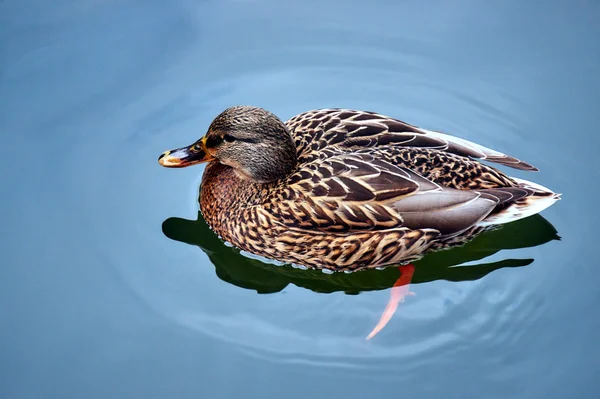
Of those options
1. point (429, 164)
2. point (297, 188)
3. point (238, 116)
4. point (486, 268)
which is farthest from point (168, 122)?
point (486, 268)

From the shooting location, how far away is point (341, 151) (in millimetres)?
5242

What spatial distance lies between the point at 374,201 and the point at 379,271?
0.71m

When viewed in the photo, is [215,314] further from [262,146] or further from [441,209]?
[441,209]

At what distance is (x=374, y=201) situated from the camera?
16.6 feet

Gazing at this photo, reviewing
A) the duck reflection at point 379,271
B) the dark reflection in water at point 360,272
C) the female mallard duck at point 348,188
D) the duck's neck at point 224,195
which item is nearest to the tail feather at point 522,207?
the female mallard duck at point 348,188

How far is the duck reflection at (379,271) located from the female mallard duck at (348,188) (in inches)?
5.6

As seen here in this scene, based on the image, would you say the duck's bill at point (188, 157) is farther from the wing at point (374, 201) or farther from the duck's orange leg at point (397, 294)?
the duck's orange leg at point (397, 294)

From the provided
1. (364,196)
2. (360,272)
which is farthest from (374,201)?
(360,272)

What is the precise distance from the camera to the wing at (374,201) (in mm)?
5039

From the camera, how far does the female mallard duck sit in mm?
5062

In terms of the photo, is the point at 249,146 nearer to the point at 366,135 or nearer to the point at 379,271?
the point at 366,135

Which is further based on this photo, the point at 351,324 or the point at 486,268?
the point at 486,268

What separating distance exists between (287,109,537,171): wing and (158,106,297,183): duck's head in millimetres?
218

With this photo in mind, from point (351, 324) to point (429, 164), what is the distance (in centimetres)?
124
